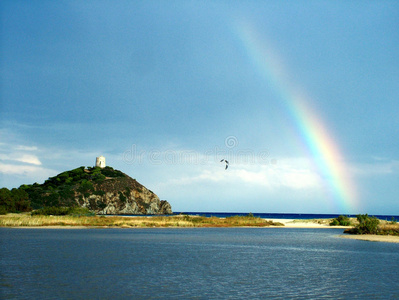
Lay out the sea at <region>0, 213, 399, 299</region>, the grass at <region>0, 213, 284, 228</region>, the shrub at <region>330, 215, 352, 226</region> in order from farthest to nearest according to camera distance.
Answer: the shrub at <region>330, 215, 352, 226</region> → the grass at <region>0, 213, 284, 228</region> → the sea at <region>0, 213, 399, 299</region>

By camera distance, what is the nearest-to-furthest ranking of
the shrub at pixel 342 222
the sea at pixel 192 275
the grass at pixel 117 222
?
the sea at pixel 192 275
the grass at pixel 117 222
the shrub at pixel 342 222

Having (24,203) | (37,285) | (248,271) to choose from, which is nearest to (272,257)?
(248,271)

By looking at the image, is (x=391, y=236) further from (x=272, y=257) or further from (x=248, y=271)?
(x=248, y=271)

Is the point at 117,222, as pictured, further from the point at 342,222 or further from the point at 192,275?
the point at 192,275

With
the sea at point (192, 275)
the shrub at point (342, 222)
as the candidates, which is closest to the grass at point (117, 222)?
the shrub at point (342, 222)

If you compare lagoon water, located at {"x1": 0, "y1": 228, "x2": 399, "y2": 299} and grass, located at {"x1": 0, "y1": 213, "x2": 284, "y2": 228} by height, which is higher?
grass, located at {"x1": 0, "y1": 213, "x2": 284, "y2": 228}

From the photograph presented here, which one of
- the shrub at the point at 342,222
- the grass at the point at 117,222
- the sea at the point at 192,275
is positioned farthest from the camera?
the shrub at the point at 342,222

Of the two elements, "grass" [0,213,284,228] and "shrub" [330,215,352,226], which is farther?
"shrub" [330,215,352,226]

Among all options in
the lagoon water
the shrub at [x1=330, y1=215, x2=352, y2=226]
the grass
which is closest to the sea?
the lagoon water

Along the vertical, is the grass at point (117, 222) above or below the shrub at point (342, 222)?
below

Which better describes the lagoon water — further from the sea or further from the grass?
the grass

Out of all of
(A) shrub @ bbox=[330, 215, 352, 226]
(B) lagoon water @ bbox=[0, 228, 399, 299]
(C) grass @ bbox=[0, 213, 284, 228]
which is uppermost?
(A) shrub @ bbox=[330, 215, 352, 226]

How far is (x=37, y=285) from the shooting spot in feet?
76.3

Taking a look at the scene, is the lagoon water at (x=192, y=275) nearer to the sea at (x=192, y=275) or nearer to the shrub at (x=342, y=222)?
the sea at (x=192, y=275)
